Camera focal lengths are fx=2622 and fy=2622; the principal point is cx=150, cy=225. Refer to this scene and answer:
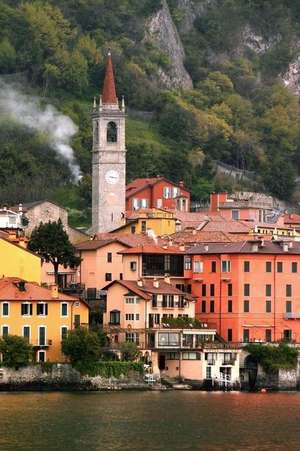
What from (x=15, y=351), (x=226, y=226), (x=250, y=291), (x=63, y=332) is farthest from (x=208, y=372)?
(x=226, y=226)

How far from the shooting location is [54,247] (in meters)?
160

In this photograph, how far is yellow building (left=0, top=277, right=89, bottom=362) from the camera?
475 ft

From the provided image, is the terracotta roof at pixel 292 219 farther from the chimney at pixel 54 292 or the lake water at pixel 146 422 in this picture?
the lake water at pixel 146 422

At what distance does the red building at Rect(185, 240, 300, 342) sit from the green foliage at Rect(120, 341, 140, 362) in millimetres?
8306

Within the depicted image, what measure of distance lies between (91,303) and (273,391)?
48.4ft

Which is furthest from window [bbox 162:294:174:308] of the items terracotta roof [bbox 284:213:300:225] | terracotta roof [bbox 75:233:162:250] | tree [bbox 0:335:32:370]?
terracotta roof [bbox 284:213:300:225]

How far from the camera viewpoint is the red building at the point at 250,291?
153625 millimetres

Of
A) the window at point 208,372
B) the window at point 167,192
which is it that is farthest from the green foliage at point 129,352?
the window at point 167,192

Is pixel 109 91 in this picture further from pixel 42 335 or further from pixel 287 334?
pixel 42 335

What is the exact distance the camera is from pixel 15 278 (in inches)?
5891

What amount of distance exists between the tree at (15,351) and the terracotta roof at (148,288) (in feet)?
32.2

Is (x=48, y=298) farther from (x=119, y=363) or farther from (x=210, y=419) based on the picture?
(x=210, y=419)

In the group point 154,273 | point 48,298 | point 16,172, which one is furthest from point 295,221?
point 48,298

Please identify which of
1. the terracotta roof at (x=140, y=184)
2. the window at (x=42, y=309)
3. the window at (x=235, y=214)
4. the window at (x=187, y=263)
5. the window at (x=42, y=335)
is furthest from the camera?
the terracotta roof at (x=140, y=184)
